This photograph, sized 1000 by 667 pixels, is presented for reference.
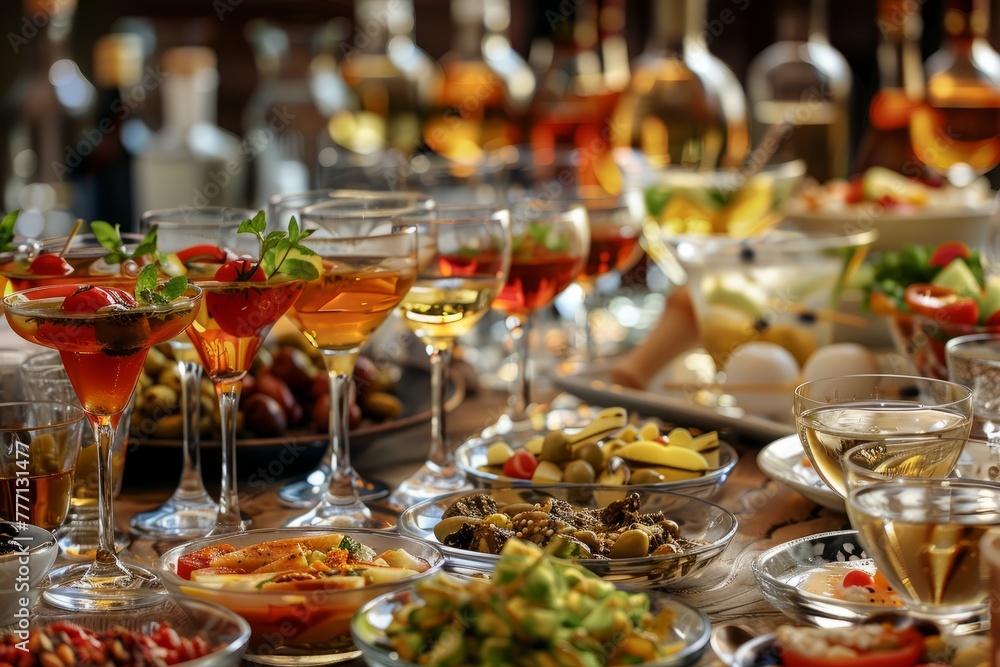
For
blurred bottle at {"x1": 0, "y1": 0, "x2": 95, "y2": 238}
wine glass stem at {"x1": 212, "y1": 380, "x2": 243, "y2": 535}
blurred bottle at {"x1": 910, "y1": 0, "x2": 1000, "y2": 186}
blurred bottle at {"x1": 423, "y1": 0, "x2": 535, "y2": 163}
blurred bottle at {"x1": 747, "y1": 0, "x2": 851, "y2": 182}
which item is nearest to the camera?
wine glass stem at {"x1": 212, "y1": 380, "x2": 243, "y2": 535}

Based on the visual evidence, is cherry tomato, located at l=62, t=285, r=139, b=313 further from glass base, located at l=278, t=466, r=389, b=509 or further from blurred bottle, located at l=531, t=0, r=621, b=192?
blurred bottle, located at l=531, t=0, r=621, b=192

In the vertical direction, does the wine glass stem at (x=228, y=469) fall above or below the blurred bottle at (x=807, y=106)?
below

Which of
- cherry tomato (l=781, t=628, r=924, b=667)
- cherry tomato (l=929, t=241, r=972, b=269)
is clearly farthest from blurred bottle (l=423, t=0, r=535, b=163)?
cherry tomato (l=781, t=628, r=924, b=667)

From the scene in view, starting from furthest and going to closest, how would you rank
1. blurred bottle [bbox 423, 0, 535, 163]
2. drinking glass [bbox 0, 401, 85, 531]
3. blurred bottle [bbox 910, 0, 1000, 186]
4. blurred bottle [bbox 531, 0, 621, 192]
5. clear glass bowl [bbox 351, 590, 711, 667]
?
1. blurred bottle [bbox 423, 0, 535, 163]
2. blurred bottle [bbox 531, 0, 621, 192]
3. blurred bottle [bbox 910, 0, 1000, 186]
4. drinking glass [bbox 0, 401, 85, 531]
5. clear glass bowl [bbox 351, 590, 711, 667]

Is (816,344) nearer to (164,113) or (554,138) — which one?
(554,138)

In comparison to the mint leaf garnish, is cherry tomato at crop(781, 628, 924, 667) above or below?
below

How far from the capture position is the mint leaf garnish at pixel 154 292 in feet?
3.31

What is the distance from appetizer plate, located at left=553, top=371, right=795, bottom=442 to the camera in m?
1.54

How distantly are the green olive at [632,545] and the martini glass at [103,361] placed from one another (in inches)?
14.8

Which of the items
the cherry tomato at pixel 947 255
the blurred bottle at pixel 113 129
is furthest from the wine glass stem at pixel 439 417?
the blurred bottle at pixel 113 129

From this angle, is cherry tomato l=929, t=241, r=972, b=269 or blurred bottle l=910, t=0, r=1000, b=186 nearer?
cherry tomato l=929, t=241, r=972, b=269

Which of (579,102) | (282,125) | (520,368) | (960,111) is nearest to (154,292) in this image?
(520,368)

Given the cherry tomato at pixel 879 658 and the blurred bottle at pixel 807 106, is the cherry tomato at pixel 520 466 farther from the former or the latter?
the blurred bottle at pixel 807 106

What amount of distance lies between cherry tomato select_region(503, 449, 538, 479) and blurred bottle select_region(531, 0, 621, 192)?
1286 millimetres
